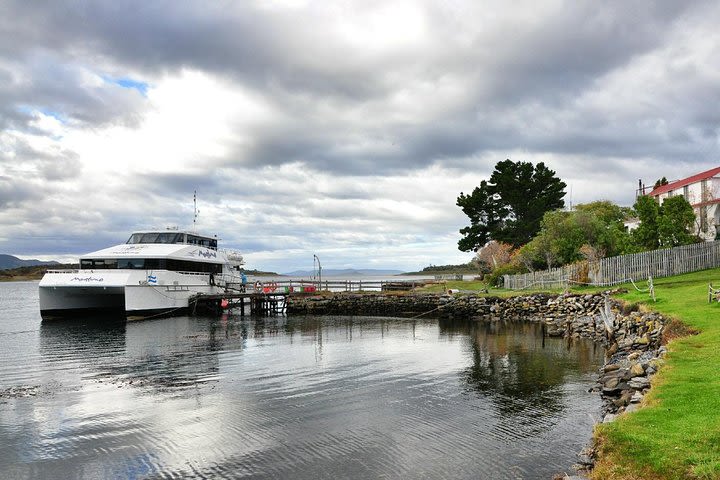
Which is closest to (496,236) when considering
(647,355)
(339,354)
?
(339,354)

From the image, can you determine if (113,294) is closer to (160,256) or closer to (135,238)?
(135,238)

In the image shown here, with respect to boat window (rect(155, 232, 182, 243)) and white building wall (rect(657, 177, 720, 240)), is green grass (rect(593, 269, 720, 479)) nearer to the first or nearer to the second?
white building wall (rect(657, 177, 720, 240))

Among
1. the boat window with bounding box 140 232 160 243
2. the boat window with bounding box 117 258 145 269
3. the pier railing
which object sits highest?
the boat window with bounding box 140 232 160 243

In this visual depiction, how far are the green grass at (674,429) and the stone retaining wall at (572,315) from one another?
658 millimetres

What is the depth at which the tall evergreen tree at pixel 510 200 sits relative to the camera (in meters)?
60.0

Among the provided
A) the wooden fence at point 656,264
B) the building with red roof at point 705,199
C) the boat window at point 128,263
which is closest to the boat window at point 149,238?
the boat window at point 128,263

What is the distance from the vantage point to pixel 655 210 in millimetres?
35188

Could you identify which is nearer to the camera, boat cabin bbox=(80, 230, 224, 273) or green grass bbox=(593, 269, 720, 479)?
green grass bbox=(593, 269, 720, 479)

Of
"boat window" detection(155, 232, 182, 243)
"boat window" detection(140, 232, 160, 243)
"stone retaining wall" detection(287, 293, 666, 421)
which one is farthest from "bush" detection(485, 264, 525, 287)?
"boat window" detection(140, 232, 160, 243)

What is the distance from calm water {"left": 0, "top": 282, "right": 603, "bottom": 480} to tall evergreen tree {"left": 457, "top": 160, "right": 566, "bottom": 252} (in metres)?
35.5

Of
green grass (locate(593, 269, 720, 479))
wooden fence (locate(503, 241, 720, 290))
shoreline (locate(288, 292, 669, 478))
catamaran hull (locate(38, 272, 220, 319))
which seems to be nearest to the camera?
green grass (locate(593, 269, 720, 479))

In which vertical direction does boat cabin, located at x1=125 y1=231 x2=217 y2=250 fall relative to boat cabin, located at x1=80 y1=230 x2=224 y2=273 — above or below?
above

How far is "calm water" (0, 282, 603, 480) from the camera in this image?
9.73 meters

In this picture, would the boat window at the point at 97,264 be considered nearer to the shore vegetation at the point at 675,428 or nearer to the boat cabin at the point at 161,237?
the boat cabin at the point at 161,237
